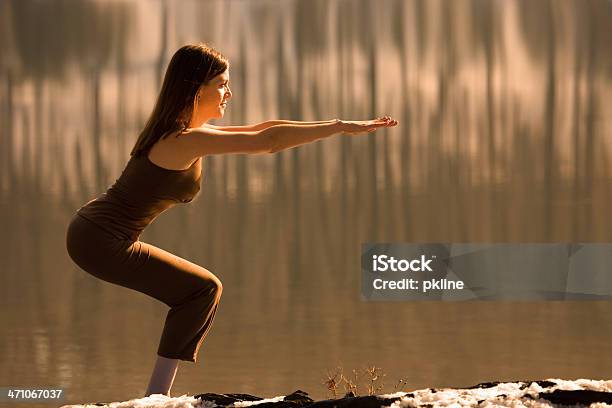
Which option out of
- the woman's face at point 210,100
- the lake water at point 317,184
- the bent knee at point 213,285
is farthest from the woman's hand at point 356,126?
the lake water at point 317,184

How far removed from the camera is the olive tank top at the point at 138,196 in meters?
2.63

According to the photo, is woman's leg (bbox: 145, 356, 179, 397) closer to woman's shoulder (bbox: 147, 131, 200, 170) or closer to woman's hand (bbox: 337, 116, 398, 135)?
woman's shoulder (bbox: 147, 131, 200, 170)

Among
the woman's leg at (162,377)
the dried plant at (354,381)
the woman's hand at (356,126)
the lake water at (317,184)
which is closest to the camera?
the woman's hand at (356,126)

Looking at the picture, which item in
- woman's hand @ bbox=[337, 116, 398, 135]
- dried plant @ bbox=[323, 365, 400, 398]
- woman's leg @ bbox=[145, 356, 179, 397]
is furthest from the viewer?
dried plant @ bbox=[323, 365, 400, 398]

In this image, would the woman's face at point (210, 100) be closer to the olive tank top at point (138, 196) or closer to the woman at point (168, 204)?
the woman at point (168, 204)

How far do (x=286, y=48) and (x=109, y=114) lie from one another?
83 centimetres

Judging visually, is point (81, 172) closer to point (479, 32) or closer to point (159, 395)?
point (479, 32)

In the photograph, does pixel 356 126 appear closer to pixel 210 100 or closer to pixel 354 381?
pixel 210 100

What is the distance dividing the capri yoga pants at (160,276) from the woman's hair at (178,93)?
0.82 feet

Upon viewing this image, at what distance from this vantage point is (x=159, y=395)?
98.3 inches

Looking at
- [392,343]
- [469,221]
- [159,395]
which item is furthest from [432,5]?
[159,395]

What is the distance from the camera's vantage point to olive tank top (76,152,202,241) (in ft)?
8.63

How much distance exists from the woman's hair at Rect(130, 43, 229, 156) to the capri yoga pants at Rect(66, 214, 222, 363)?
9.8 inches

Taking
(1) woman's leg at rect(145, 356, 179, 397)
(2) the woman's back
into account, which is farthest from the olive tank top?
(1) woman's leg at rect(145, 356, 179, 397)
